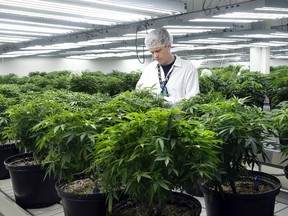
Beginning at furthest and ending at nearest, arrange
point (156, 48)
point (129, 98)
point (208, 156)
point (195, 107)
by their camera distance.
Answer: point (156, 48) → point (129, 98) → point (195, 107) → point (208, 156)

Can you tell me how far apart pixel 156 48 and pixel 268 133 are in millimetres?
1178

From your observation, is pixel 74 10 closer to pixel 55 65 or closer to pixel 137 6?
pixel 137 6

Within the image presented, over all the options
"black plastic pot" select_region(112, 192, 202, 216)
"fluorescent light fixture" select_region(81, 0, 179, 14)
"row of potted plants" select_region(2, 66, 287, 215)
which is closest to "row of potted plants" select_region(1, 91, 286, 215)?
"row of potted plants" select_region(2, 66, 287, 215)

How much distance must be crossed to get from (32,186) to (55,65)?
17.1 metres

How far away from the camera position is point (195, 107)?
6.11ft

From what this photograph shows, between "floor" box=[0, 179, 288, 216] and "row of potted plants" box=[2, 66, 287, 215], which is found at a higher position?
"row of potted plants" box=[2, 66, 287, 215]

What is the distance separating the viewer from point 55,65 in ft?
61.0

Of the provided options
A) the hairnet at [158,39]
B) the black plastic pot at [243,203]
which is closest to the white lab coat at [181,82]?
the hairnet at [158,39]

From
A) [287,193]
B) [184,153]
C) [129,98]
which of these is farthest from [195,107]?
[287,193]

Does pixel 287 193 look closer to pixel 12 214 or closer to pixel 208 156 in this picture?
pixel 208 156

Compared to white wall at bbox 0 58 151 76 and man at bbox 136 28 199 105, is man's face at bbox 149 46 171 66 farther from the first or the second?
white wall at bbox 0 58 151 76

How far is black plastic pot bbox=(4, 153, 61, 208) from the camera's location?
2354mm

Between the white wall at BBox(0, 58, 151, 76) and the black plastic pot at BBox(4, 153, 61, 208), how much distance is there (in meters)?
13.3

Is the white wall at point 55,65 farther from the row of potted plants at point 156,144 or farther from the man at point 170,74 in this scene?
the row of potted plants at point 156,144
